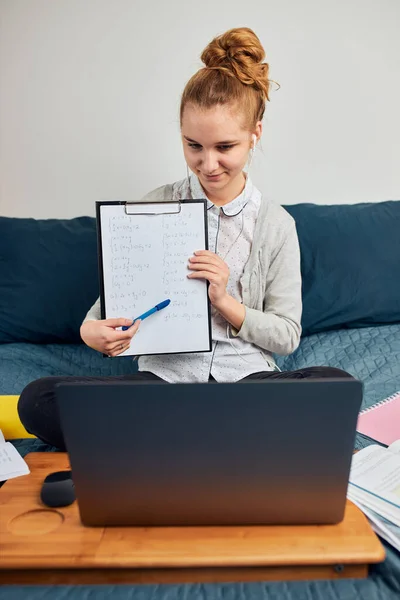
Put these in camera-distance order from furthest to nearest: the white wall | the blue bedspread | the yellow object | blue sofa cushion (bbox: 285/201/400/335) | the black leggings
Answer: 1. the white wall
2. blue sofa cushion (bbox: 285/201/400/335)
3. the yellow object
4. the black leggings
5. the blue bedspread

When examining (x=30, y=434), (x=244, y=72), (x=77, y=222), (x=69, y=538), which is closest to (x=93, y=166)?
(x=77, y=222)

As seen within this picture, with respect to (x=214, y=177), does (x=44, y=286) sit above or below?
below

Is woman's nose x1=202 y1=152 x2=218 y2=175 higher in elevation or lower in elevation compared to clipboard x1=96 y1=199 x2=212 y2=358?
higher

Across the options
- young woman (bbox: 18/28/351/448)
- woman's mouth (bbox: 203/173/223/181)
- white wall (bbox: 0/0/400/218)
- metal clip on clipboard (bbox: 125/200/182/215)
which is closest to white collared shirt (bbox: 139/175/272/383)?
young woman (bbox: 18/28/351/448)

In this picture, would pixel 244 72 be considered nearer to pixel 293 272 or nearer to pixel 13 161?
pixel 293 272

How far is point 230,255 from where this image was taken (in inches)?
56.4

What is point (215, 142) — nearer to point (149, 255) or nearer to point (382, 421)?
point (149, 255)

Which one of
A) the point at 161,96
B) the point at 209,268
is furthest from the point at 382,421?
the point at 161,96

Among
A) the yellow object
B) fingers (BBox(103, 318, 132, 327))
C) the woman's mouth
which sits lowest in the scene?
the yellow object

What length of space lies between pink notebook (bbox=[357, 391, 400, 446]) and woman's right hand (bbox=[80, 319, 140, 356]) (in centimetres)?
48

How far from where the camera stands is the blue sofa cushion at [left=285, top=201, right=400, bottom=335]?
1783 mm

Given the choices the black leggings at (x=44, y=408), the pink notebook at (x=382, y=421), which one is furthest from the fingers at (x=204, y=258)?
the pink notebook at (x=382, y=421)

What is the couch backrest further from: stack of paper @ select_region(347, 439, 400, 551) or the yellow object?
stack of paper @ select_region(347, 439, 400, 551)

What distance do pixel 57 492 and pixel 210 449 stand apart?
0.27 meters
